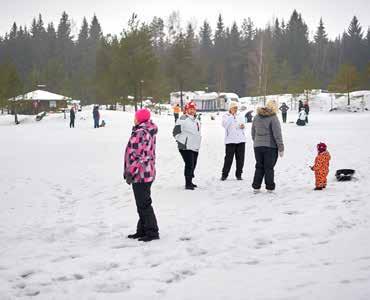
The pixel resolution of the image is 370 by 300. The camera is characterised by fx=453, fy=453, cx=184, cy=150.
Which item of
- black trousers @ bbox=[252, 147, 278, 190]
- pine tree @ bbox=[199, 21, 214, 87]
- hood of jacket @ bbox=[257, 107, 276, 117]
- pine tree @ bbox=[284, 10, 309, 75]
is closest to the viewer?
black trousers @ bbox=[252, 147, 278, 190]

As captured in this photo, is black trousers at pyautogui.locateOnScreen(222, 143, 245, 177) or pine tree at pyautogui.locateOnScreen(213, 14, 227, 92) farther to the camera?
pine tree at pyautogui.locateOnScreen(213, 14, 227, 92)

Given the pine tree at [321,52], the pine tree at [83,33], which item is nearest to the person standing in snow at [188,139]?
the pine tree at [321,52]

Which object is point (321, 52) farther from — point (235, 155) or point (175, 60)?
point (235, 155)

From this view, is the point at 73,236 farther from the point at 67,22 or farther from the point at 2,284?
the point at 67,22

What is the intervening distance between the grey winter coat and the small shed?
46445 millimetres

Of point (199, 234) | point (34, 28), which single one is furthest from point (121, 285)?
point (34, 28)

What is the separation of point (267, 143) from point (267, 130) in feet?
0.84

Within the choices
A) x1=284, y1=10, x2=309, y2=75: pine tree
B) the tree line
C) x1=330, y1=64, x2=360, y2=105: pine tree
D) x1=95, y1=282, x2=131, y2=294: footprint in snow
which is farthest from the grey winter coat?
x1=284, y1=10, x2=309, y2=75: pine tree

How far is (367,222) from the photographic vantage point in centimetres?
605

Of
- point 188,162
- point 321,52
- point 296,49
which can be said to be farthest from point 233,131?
point 321,52

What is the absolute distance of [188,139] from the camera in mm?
9539

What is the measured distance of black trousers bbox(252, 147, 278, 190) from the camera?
28.5 feet

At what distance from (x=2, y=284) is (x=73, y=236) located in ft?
6.14

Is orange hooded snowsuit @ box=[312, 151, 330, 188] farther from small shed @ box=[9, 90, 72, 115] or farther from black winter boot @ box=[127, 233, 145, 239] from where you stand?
small shed @ box=[9, 90, 72, 115]
